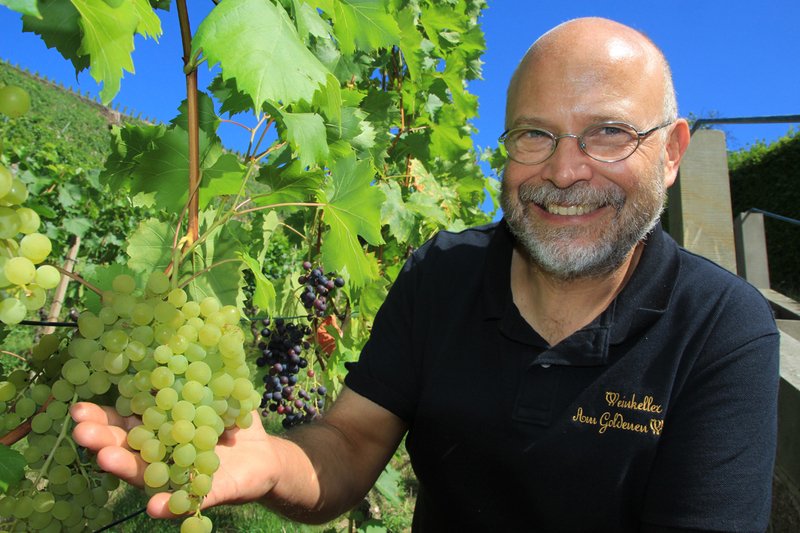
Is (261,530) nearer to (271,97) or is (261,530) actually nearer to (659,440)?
(659,440)

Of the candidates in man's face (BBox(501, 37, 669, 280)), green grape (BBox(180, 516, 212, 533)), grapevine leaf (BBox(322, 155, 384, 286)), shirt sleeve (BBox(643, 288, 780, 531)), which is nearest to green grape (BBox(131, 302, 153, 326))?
green grape (BBox(180, 516, 212, 533))

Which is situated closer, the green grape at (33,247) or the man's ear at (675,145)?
the green grape at (33,247)

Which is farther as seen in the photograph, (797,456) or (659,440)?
(797,456)

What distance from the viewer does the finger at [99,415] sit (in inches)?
39.1

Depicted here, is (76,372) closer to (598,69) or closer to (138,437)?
(138,437)

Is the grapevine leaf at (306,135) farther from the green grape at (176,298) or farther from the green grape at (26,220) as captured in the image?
the green grape at (26,220)

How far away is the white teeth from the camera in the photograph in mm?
1783

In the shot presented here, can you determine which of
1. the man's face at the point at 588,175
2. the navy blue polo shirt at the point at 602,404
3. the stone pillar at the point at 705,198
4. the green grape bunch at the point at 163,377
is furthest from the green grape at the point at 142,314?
the stone pillar at the point at 705,198

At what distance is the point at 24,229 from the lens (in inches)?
34.6

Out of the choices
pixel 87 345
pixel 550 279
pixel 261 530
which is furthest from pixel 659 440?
pixel 261 530

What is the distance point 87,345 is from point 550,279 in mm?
1286

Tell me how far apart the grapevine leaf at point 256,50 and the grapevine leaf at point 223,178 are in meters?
0.47

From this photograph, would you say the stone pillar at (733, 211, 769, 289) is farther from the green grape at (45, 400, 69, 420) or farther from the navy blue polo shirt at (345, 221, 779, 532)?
the green grape at (45, 400, 69, 420)

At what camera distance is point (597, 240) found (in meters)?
1.78
